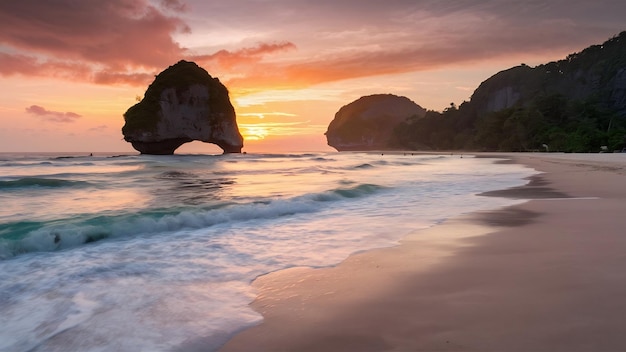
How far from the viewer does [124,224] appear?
288 inches

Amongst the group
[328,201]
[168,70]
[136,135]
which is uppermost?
[168,70]

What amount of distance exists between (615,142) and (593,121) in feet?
56.2

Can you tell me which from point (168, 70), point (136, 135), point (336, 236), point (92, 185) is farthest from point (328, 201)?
point (168, 70)

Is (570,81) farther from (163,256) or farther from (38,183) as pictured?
(163,256)

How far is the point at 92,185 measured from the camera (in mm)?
→ 16984

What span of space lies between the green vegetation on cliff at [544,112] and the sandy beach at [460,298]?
2449 inches

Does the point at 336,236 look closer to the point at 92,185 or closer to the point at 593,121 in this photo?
the point at 92,185

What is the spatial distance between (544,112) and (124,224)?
8645cm

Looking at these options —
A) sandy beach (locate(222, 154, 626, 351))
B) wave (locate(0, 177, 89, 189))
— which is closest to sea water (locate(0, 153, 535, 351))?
sandy beach (locate(222, 154, 626, 351))

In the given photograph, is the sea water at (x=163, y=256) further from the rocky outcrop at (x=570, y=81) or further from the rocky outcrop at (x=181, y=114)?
the rocky outcrop at (x=570, y=81)

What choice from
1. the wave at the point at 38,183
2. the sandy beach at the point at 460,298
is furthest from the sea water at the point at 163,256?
the wave at the point at 38,183

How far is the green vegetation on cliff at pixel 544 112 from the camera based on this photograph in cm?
6512

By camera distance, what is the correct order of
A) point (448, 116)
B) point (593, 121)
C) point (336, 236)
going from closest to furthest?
point (336, 236)
point (593, 121)
point (448, 116)

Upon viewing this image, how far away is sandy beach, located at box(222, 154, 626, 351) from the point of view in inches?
90.9
